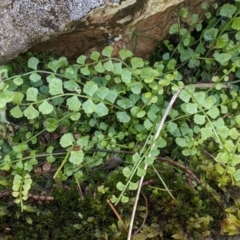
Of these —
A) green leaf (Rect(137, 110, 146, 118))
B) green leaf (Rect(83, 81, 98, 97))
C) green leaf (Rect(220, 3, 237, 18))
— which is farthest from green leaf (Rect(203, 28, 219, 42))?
green leaf (Rect(83, 81, 98, 97))

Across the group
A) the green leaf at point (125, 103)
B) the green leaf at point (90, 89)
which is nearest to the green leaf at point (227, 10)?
the green leaf at point (125, 103)

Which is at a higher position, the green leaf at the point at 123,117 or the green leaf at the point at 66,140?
the green leaf at the point at 66,140

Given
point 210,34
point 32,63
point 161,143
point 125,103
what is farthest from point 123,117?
point 210,34

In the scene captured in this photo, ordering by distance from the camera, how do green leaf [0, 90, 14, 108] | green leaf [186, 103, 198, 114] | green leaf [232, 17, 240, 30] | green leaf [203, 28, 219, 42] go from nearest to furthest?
green leaf [0, 90, 14, 108] < green leaf [186, 103, 198, 114] < green leaf [232, 17, 240, 30] < green leaf [203, 28, 219, 42]

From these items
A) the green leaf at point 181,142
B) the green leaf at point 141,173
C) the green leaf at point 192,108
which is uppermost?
the green leaf at point 192,108

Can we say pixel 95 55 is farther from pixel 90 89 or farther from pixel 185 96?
pixel 185 96

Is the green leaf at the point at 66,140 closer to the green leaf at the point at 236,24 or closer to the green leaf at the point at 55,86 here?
the green leaf at the point at 55,86

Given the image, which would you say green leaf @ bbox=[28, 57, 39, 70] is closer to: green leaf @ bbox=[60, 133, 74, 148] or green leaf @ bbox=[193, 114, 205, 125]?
green leaf @ bbox=[60, 133, 74, 148]
